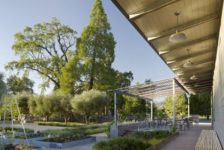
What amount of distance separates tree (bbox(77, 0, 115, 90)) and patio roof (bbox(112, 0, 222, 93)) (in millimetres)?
22762

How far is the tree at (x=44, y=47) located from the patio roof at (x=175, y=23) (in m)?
27.3

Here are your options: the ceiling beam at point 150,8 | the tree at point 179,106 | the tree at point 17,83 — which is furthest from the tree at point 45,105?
the ceiling beam at point 150,8

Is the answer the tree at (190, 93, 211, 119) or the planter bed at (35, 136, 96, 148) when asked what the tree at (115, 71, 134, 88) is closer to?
the tree at (190, 93, 211, 119)

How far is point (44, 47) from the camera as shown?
120 feet

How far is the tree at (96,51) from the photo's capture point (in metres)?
32.8

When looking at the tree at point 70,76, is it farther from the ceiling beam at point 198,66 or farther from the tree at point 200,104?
the ceiling beam at point 198,66

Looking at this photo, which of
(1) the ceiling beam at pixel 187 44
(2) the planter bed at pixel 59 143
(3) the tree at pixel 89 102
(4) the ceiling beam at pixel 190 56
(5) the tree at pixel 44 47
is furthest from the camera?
(5) the tree at pixel 44 47

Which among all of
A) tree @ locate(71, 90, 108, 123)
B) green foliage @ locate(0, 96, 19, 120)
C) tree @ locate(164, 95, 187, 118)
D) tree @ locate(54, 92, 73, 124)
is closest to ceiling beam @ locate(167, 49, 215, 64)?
green foliage @ locate(0, 96, 19, 120)

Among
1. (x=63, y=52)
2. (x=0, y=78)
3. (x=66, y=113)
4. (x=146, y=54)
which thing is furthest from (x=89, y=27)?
(x=0, y=78)

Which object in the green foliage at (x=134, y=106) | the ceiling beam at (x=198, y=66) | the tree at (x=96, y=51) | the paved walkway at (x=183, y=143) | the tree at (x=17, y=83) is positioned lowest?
the paved walkway at (x=183, y=143)

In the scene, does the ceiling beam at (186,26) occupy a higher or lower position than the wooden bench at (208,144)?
higher

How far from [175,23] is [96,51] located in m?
27.1

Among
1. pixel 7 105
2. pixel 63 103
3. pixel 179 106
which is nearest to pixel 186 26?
pixel 7 105

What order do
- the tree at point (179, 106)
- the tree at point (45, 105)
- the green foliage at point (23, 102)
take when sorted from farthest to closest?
the green foliage at point (23, 102) < the tree at point (179, 106) < the tree at point (45, 105)
